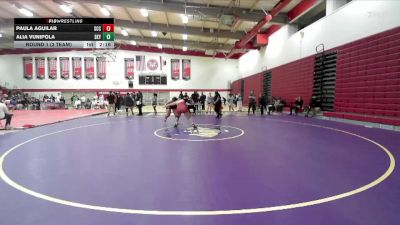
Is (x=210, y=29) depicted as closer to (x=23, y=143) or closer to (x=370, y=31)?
(x=370, y=31)

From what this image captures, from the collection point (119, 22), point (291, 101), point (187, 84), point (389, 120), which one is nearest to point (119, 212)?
point (389, 120)

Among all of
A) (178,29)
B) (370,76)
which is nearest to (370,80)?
(370,76)

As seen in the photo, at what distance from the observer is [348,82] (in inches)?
488

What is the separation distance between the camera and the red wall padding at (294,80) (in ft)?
52.9

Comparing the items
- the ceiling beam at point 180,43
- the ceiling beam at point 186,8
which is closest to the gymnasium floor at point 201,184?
the ceiling beam at point 186,8

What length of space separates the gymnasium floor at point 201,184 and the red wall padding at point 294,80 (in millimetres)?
9691

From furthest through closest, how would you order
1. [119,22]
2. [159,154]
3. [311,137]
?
[119,22], [311,137], [159,154]

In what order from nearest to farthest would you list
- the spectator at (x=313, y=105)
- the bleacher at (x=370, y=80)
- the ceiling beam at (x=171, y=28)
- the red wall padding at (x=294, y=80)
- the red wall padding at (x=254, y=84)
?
the bleacher at (x=370, y=80), the spectator at (x=313, y=105), the red wall padding at (x=294, y=80), the ceiling beam at (x=171, y=28), the red wall padding at (x=254, y=84)

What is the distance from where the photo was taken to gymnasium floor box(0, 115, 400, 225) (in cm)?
290

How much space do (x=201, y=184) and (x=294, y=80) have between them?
1586cm

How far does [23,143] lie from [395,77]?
1217 cm

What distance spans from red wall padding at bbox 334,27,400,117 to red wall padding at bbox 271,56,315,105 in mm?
2952

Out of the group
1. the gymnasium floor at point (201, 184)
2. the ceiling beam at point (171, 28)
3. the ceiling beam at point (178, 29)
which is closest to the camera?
the gymnasium floor at point (201, 184)
